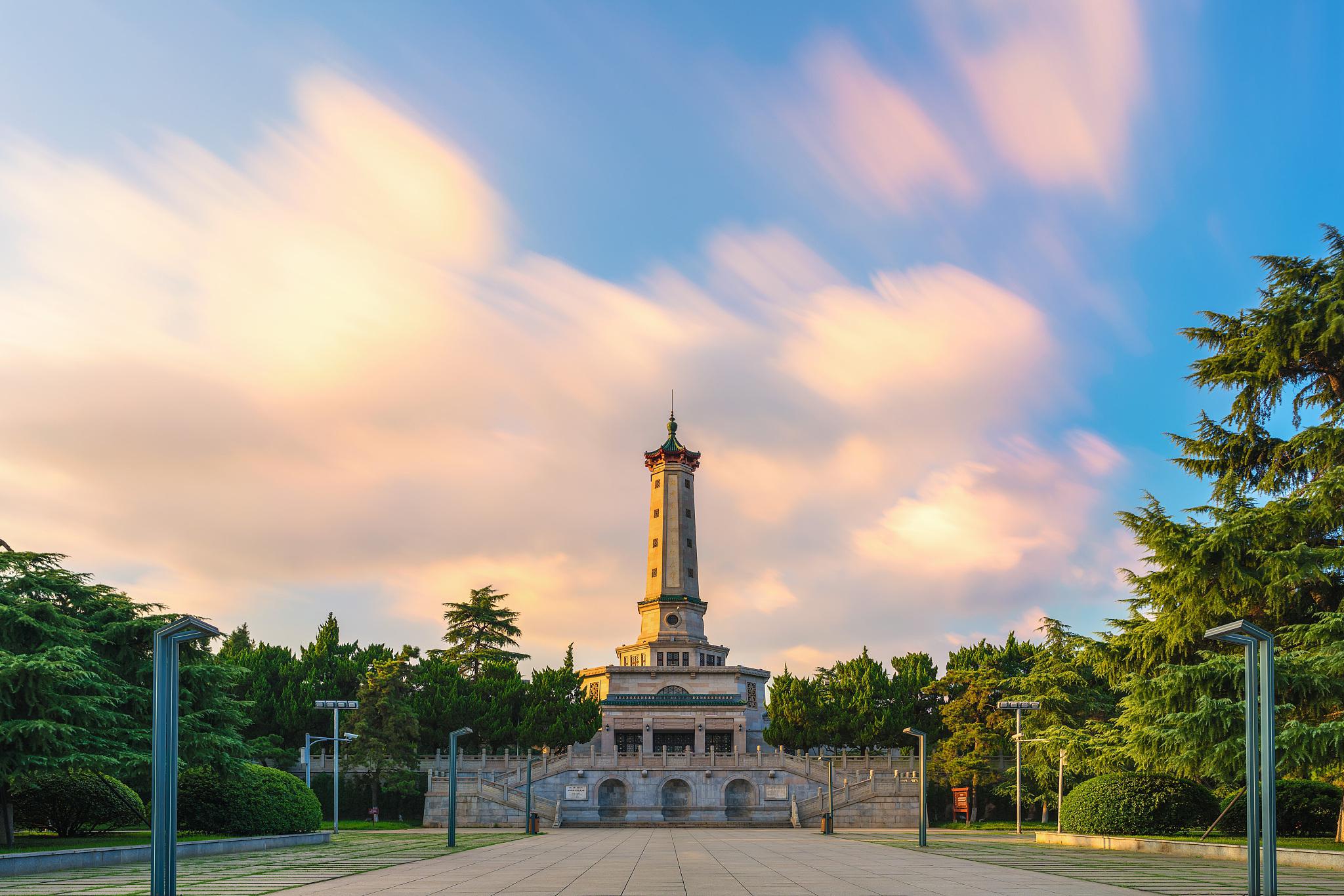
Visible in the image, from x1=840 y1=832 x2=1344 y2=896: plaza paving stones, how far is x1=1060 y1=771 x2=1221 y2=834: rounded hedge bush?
132 cm

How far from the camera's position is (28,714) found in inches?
942

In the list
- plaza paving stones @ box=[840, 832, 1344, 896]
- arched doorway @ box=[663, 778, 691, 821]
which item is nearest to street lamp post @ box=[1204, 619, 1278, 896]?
plaza paving stones @ box=[840, 832, 1344, 896]

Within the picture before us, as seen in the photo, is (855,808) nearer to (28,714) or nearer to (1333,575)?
(1333,575)

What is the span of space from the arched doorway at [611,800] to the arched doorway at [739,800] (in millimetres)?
5928

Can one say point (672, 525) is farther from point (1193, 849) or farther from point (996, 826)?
point (1193, 849)

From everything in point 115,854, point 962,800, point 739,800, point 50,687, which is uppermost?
point 50,687

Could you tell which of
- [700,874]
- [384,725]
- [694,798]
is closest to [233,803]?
[700,874]

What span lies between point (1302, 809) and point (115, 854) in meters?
32.5

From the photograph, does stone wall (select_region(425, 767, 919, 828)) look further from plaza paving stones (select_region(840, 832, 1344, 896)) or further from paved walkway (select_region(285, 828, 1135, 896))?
paved walkway (select_region(285, 828, 1135, 896))

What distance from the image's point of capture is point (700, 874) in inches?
821

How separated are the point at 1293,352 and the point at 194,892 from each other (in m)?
29.8

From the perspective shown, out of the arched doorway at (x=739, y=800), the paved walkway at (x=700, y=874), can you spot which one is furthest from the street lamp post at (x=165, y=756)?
the arched doorway at (x=739, y=800)

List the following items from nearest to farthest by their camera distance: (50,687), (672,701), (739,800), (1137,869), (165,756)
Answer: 1. (165,756)
2. (1137,869)
3. (50,687)
4. (739,800)
5. (672,701)

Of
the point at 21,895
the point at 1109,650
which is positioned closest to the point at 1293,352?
the point at 1109,650
